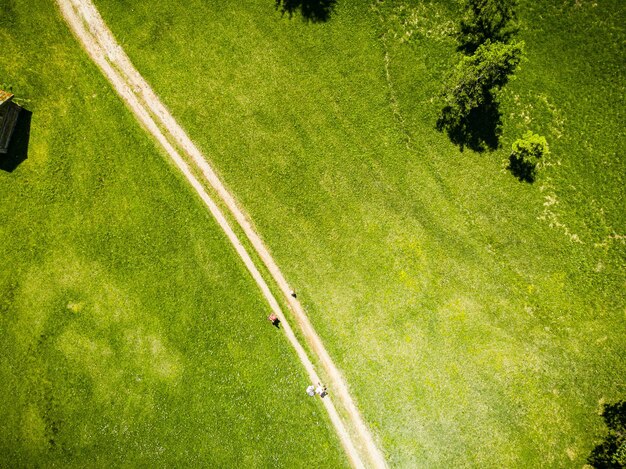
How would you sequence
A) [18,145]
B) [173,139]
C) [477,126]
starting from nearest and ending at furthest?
[477,126], [18,145], [173,139]

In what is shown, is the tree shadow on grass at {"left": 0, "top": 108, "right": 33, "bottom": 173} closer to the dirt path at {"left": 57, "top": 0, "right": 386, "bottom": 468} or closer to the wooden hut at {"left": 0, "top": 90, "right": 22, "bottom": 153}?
the wooden hut at {"left": 0, "top": 90, "right": 22, "bottom": 153}

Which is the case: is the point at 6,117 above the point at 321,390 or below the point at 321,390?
above

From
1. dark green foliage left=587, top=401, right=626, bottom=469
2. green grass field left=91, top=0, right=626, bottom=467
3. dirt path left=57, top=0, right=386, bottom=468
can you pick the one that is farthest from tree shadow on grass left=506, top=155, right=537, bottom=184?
dirt path left=57, top=0, right=386, bottom=468

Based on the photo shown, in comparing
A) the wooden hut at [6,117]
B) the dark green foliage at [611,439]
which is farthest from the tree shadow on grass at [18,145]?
the dark green foliage at [611,439]

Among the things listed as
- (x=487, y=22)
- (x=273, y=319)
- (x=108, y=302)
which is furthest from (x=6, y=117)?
(x=487, y=22)

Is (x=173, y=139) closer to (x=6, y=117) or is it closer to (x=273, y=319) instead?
(x=6, y=117)

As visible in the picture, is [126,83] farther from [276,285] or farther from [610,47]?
[610,47]

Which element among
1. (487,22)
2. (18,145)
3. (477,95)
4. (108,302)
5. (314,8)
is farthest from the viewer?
(108,302)
